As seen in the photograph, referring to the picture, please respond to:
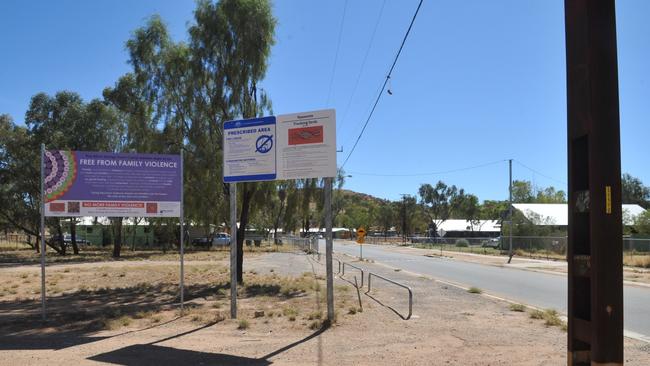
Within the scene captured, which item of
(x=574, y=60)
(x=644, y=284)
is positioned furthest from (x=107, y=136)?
(x=574, y=60)

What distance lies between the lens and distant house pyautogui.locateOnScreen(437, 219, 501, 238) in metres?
104

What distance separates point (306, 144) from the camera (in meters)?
11.2

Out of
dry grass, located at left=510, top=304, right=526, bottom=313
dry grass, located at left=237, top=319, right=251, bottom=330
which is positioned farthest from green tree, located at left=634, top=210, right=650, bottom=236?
dry grass, located at left=237, top=319, right=251, bottom=330

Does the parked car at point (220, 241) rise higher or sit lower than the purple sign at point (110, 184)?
lower

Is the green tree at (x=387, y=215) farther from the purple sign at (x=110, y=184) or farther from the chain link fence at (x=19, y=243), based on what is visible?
the purple sign at (x=110, y=184)

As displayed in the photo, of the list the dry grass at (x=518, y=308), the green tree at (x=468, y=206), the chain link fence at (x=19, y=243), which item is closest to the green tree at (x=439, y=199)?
the green tree at (x=468, y=206)

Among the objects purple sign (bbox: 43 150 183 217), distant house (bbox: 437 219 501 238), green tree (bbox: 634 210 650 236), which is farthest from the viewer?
distant house (bbox: 437 219 501 238)

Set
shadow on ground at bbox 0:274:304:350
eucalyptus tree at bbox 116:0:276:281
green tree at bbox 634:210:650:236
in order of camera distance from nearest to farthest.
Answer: shadow on ground at bbox 0:274:304:350 < eucalyptus tree at bbox 116:0:276:281 < green tree at bbox 634:210:650:236

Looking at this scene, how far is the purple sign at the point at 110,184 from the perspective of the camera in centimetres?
1119

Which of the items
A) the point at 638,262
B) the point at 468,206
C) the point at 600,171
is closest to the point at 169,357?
the point at 600,171

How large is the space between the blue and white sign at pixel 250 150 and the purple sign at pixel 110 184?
1.15m

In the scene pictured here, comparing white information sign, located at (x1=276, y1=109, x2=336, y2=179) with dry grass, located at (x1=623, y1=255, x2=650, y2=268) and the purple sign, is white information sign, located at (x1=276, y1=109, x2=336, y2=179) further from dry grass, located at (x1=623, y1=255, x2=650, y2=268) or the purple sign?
dry grass, located at (x1=623, y1=255, x2=650, y2=268)

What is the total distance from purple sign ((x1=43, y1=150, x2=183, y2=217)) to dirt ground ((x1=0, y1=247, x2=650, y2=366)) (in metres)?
2.23

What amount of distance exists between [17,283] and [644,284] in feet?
77.2
